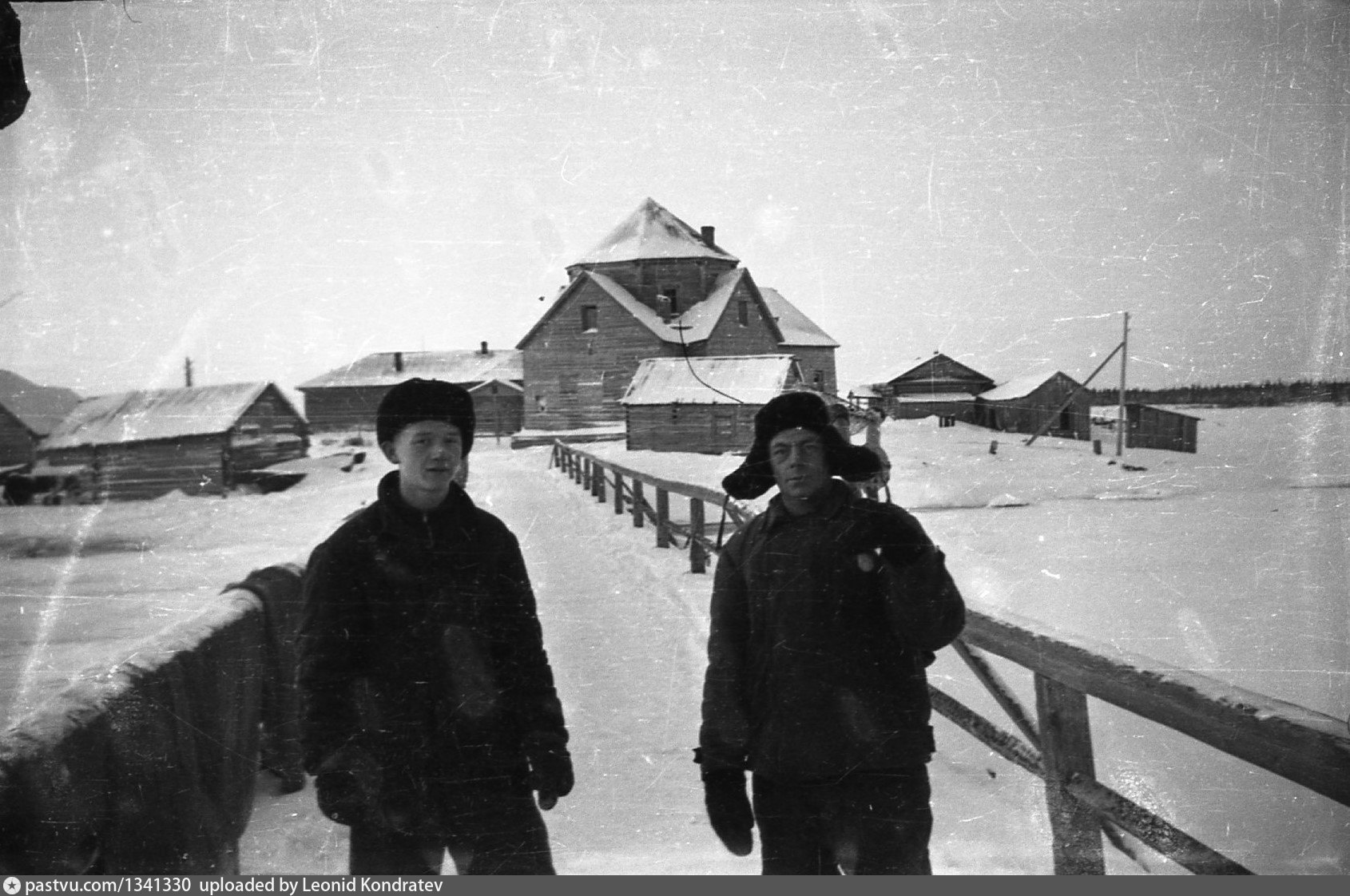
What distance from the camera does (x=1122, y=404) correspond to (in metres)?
1.79

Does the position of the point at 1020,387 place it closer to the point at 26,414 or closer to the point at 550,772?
the point at 550,772

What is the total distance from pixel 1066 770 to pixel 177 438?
77.7 inches

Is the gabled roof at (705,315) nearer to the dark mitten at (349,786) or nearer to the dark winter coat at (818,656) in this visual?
the dark winter coat at (818,656)

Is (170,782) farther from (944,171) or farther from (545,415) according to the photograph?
(944,171)

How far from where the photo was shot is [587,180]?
1912 mm

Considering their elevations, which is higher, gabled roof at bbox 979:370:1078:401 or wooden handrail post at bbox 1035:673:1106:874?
gabled roof at bbox 979:370:1078:401

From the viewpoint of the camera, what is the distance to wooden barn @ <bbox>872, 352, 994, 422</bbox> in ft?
5.43

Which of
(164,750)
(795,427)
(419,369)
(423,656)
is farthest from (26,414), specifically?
(795,427)

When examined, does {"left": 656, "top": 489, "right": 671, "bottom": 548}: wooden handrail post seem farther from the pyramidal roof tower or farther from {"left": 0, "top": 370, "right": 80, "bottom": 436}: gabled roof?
{"left": 0, "top": 370, "right": 80, "bottom": 436}: gabled roof

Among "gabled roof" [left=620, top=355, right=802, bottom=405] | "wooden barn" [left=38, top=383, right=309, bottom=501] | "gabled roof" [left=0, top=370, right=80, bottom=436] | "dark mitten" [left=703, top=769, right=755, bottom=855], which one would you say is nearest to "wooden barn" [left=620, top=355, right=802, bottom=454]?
"gabled roof" [left=620, top=355, right=802, bottom=405]

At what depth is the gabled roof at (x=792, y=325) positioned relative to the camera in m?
1.76

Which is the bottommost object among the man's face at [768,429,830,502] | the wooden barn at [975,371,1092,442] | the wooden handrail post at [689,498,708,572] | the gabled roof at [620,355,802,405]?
the wooden handrail post at [689,498,708,572]

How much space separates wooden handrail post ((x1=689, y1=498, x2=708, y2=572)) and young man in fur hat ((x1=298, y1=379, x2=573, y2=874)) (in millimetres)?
652

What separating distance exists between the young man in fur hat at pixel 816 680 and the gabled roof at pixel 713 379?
6.5 inches
